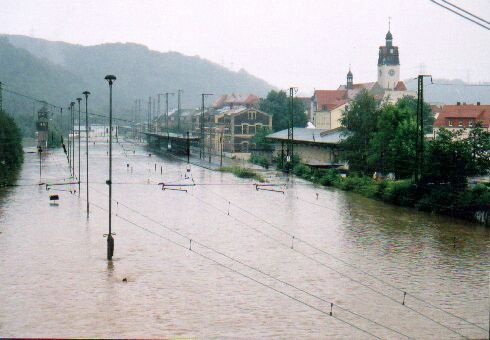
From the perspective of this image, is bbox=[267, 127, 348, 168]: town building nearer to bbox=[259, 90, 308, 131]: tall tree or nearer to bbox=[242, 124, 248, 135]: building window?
bbox=[242, 124, 248, 135]: building window

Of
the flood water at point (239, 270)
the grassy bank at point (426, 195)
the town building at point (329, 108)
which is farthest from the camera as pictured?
the town building at point (329, 108)

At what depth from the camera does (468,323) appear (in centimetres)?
1759

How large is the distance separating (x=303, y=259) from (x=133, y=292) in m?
8.33

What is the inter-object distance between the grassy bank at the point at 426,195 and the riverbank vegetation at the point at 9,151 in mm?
31692

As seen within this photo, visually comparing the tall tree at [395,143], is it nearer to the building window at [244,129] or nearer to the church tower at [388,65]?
the building window at [244,129]

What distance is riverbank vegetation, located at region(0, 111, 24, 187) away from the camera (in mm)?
62656

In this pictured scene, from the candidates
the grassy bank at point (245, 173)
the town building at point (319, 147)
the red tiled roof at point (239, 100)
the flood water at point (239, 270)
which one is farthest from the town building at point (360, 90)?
the flood water at point (239, 270)

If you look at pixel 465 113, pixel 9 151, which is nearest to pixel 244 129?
pixel 465 113

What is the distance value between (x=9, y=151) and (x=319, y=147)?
3407 cm

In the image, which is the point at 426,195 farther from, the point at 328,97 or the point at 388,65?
the point at 388,65

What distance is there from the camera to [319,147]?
72.8 meters

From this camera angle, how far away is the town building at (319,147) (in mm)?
66750

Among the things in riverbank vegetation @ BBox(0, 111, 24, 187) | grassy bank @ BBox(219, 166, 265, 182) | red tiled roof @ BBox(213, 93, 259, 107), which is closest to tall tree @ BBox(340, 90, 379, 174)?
grassy bank @ BBox(219, 166, 265, 182)

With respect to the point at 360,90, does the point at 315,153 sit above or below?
below
